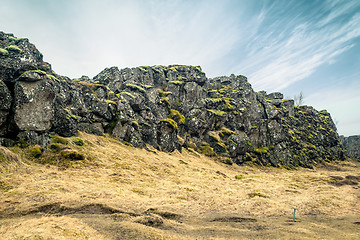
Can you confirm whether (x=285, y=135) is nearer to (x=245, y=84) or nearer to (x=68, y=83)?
(x=245, y=84)

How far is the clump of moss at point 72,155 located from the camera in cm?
2457

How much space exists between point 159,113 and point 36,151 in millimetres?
41876

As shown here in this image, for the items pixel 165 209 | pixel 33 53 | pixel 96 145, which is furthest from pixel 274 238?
pixel 33 53

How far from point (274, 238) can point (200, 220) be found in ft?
17.2

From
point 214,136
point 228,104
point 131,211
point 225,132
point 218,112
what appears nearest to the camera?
point 131,211

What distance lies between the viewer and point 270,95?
112 m

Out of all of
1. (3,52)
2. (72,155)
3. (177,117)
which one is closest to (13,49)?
(3,52)

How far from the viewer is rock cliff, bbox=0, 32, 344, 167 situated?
25.9 meters

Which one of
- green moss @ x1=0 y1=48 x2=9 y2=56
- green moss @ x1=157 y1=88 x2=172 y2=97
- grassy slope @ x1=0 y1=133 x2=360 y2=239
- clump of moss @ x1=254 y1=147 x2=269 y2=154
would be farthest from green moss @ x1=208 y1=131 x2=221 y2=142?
green moss @ x1=0 y1=48 x2=9 y2=56

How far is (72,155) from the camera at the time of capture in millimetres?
25094

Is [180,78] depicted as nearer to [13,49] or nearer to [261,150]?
[261,150]

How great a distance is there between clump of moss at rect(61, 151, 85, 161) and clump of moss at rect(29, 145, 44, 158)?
2676mm

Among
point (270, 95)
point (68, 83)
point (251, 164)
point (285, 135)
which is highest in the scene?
point (270, 95)

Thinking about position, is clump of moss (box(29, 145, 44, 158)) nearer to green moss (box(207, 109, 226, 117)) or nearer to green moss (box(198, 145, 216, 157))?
green moss (box(198, 145, 216, 157))
